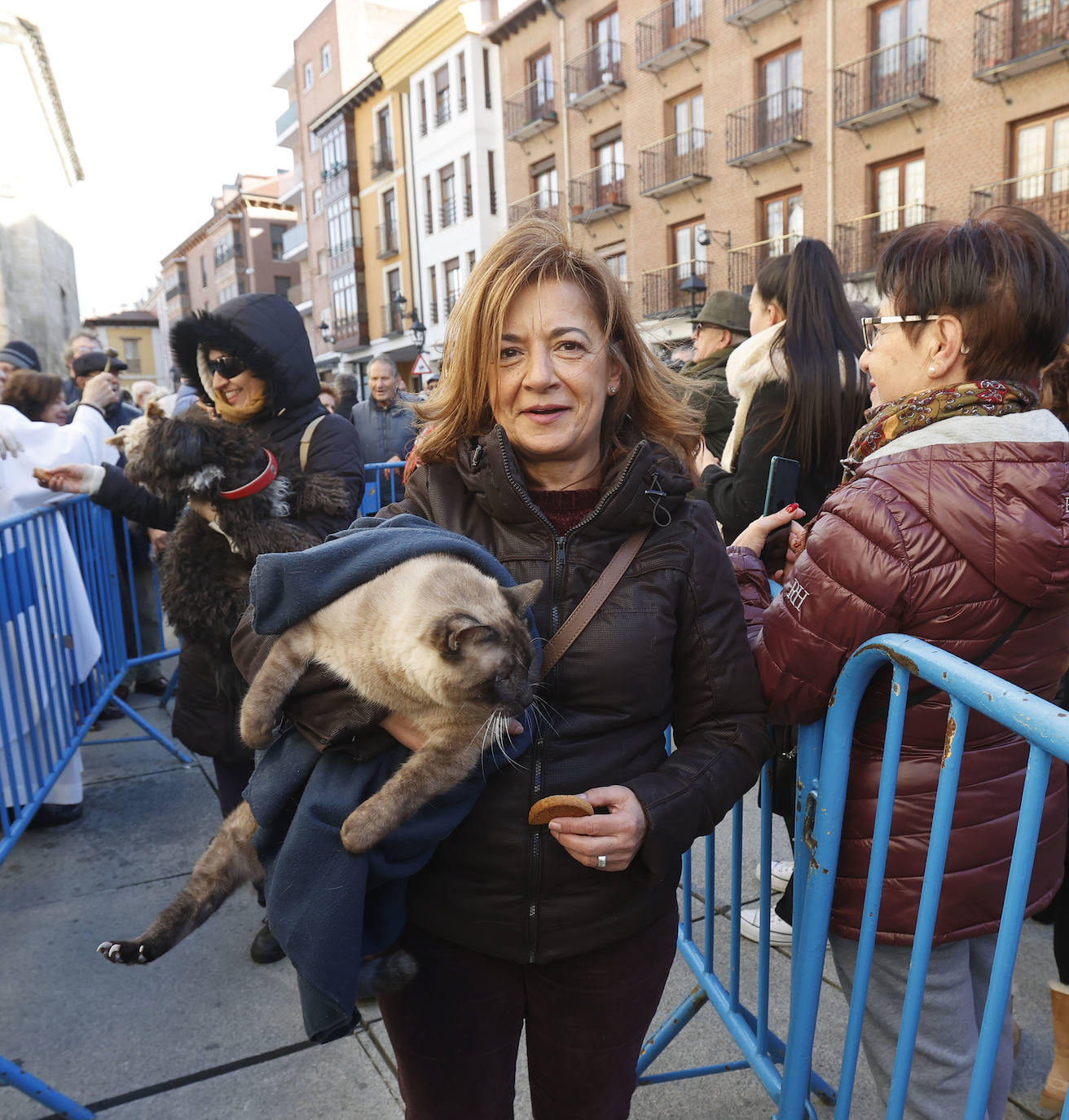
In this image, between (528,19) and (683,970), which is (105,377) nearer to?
(683,970)

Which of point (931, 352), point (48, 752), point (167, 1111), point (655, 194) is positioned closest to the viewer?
point (931, 352)

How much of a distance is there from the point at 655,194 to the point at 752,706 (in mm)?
25288

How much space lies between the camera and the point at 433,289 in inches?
1344

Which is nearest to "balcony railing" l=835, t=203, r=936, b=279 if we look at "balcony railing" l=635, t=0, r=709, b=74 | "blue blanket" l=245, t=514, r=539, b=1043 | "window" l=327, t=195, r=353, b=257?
"balcony railing" l=635, t=0, r=709, b=74

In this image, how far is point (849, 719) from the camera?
1712 millimetres

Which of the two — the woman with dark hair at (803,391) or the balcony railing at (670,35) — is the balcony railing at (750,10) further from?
the woman with dark hair at (803,391)

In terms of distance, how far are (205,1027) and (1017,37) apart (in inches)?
866

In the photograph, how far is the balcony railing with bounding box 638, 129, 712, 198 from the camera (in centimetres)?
2320

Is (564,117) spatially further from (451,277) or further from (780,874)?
(780,874)

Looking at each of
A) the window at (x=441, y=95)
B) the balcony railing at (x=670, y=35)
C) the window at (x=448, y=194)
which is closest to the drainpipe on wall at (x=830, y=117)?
the balcony railing at (x=670, y=35)

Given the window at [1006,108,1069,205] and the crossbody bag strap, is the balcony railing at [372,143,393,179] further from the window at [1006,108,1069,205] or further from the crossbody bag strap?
the crossbody bag strap

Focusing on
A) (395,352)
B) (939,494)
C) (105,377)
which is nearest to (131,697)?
(105,377)

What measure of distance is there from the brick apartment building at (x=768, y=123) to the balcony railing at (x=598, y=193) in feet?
0.26

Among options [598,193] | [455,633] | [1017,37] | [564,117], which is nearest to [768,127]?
[1017,37]
